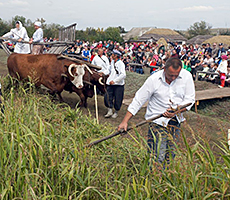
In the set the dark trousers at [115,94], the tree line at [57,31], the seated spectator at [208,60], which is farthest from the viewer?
the tree line at [57,31]

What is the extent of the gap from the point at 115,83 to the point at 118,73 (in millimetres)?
259

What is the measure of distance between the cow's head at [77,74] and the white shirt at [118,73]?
739mm

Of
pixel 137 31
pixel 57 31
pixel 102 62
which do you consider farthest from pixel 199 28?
pixel 102 62

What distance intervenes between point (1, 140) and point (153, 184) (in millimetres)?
1661

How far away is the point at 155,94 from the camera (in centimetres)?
452

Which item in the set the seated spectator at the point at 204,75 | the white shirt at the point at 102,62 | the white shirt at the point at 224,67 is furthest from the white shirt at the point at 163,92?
the seated spectator at the point at 204,75

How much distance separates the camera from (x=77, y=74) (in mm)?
8633

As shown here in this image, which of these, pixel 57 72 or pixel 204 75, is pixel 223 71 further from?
pixel 57 72

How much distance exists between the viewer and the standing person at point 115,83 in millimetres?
8109

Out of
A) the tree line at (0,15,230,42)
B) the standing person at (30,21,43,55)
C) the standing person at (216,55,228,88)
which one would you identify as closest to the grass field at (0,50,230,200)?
the standing person at (30,21,43,55)

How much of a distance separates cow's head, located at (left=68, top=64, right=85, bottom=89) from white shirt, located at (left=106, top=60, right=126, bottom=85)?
0.74m

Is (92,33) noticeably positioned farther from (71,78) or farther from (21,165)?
(21,165)

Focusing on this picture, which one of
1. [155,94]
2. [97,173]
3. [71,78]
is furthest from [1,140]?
[71,78]

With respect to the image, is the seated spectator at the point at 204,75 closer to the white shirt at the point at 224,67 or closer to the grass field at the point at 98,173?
the white shirt at the point at 224,67
